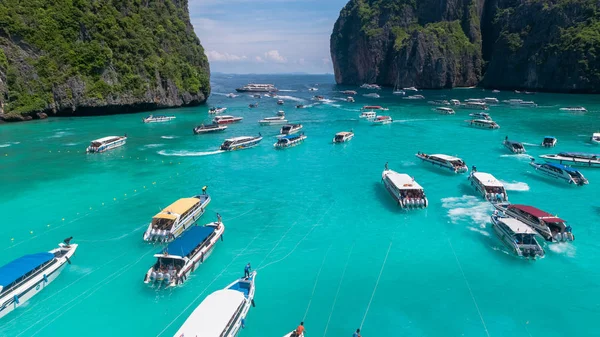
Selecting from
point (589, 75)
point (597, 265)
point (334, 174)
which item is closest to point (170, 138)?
point (334, 174)

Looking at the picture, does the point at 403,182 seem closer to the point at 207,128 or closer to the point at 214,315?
the point at 214,315

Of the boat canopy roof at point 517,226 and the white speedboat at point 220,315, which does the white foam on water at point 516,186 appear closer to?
the boat canopy roof at point 517,226

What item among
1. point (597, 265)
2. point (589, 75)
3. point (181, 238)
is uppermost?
point (589, 75)

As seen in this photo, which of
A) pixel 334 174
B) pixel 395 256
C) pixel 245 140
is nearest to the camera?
pixel 395 256

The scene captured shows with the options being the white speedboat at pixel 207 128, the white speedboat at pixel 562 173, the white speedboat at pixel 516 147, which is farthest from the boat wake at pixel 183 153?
the white speedboat at pixel 562 173

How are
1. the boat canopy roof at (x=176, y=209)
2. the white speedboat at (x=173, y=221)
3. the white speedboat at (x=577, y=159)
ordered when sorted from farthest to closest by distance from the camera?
the white speedboat at (x=577, y=159), the boat canopy roof at (x=176, y=209), the white speedboat at (x=173, y=221)

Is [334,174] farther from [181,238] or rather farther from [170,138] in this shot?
[170,138]
